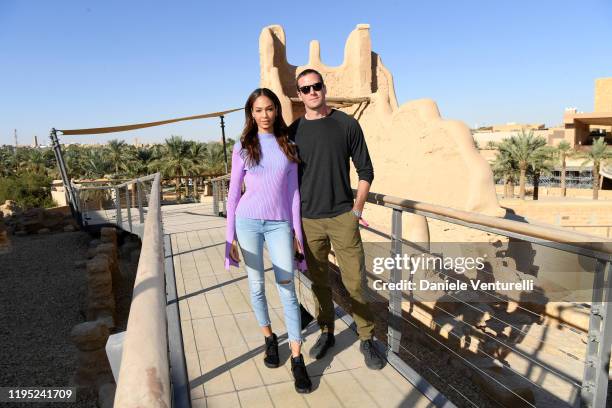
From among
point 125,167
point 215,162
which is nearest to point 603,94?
point 215,162

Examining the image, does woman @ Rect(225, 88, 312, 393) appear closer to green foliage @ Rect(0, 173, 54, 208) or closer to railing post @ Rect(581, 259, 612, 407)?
railing post @ Rect(581, 259, 612, 407)

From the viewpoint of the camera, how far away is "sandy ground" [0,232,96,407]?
20.2ft

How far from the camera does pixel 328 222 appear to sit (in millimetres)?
2779

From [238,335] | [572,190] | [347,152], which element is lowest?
[572,190]

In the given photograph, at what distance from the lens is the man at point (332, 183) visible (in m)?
2.66

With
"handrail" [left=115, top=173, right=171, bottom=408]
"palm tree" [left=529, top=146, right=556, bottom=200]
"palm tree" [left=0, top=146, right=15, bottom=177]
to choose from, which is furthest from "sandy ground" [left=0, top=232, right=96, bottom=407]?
"palm tree" [left=529, top=146, right=556, bottom=200]

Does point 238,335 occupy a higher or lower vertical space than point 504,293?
higher

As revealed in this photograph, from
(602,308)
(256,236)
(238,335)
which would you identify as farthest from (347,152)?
(238,335)

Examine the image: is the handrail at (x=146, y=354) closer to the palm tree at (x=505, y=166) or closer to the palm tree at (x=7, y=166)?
the palm tree at (x=505, y=166)

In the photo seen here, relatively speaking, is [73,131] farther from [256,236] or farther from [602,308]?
[602,308]

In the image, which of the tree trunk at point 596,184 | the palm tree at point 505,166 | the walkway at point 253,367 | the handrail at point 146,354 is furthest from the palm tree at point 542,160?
the handrail at point 146,354

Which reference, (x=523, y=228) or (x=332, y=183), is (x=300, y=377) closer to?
(x=332, y=183)

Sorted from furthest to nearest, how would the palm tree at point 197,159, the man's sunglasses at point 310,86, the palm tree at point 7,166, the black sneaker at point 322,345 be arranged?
the palm tree at point 7,166, the palm tree at point 197,159, the black sneaker at point 322,345, the man's sunglasses at point 310,86

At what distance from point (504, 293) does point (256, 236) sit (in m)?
9.61
